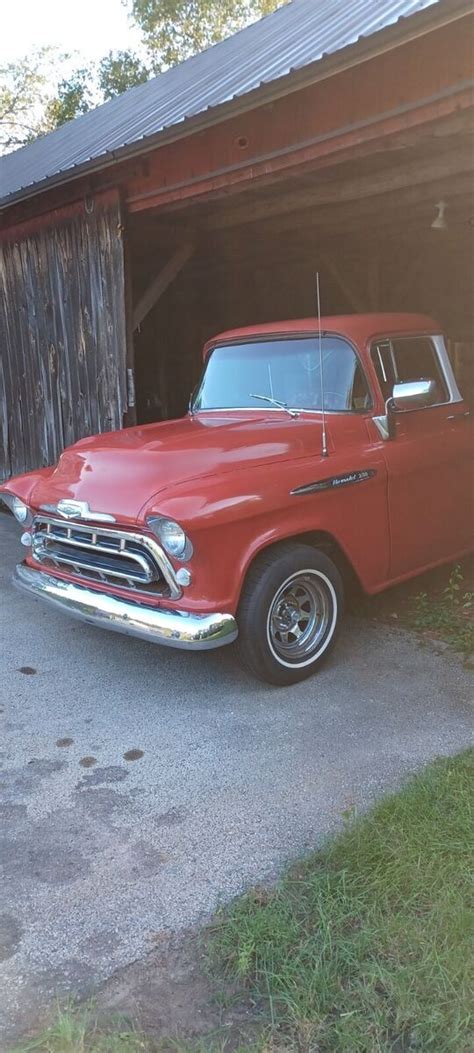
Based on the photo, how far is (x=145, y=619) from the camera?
3.56 meters

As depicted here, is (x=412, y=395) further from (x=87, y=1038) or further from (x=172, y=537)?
(x=87, y=1038)

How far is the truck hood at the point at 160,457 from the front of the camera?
373 cm

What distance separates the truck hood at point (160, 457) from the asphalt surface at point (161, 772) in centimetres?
104

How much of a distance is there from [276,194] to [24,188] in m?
2.40

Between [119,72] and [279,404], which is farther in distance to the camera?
[119,72]

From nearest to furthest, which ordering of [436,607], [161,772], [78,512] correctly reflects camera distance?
[161,772]
[78,512]
[436,607]

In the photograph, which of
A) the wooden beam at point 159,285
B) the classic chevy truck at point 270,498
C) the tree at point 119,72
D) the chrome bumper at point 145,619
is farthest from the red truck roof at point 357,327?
the tree at point 119,72

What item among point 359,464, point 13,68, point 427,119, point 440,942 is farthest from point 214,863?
point 13,68

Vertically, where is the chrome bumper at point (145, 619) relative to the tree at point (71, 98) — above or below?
below

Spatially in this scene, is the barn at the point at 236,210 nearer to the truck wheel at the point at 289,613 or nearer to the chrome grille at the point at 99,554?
the truck wheel at the point at 289,613

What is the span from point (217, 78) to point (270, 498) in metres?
4.57

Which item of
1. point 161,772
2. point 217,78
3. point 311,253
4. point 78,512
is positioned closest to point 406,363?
point 78,512

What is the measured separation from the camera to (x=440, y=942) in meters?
2.12

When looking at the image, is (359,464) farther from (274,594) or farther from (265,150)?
(265,150)
